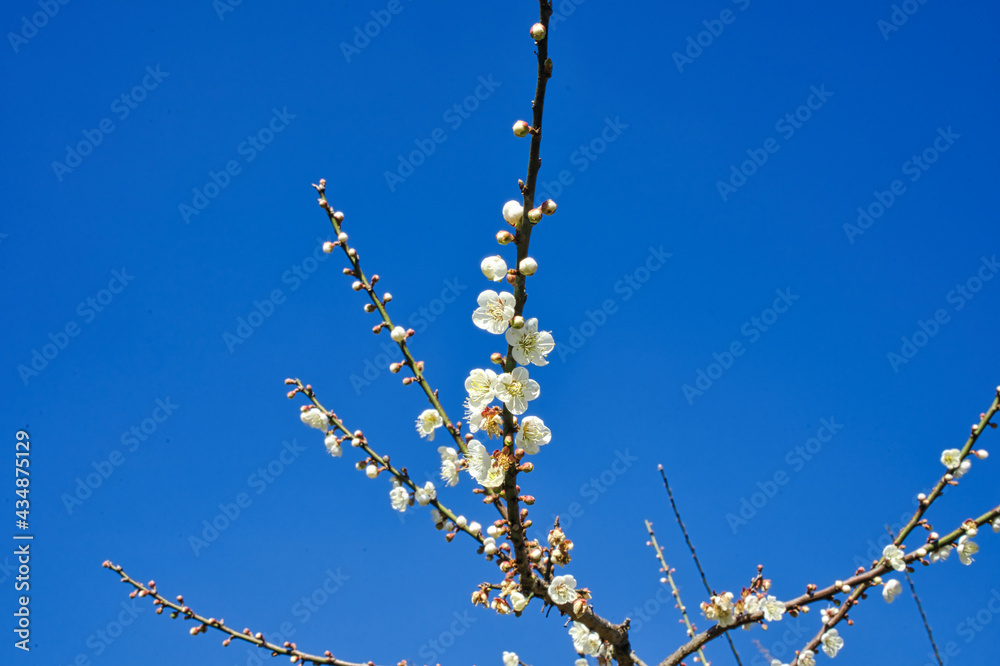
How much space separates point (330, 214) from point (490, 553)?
178 cm

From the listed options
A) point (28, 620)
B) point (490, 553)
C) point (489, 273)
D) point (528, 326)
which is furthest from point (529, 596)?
point (28, 620)

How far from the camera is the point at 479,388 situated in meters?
2.39

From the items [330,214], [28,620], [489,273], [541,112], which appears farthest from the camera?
[28,620]

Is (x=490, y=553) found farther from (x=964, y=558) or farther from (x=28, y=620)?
(x=28, y=620)

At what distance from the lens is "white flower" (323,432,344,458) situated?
2707 mm

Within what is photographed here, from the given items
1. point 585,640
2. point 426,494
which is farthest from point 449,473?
point 585,640

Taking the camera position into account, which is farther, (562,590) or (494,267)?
(562,590)

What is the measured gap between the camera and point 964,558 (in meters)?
2.92

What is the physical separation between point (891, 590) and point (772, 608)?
1.02 m

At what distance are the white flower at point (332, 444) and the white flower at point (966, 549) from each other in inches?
125

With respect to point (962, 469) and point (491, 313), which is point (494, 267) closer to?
point (491, 313)

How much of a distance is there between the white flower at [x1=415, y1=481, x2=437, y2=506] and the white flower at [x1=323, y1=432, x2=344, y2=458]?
0.45 metres

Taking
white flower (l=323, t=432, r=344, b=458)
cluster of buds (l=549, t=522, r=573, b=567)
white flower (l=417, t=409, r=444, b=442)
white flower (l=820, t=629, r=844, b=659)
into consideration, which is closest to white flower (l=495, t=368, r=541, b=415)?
white flower (l=417, t=409, r=444, b=442)

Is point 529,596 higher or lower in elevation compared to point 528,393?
lower
